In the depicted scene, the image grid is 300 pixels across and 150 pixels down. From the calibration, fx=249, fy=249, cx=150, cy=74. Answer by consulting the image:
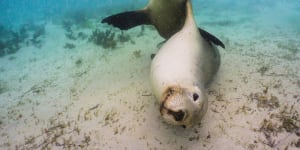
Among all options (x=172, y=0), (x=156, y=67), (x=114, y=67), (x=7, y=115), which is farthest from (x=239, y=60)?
(x=7, y=115)

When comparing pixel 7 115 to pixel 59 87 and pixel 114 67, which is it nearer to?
pixel 59 87

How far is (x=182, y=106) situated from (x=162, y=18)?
11.8ft

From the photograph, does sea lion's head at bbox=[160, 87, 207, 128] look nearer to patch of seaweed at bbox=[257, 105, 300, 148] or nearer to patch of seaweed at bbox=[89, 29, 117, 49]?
patch of seaweed at bbox=[257, 105, 300, 148]

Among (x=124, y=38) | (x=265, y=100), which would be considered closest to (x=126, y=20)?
(x=265, y=100)

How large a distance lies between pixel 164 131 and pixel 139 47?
5602 mm

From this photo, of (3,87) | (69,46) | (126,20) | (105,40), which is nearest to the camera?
(126,20)

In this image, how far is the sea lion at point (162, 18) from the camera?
5.40 meters

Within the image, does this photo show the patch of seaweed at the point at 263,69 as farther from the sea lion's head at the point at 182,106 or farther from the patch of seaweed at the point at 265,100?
the sea lion's head at the point at 182,106

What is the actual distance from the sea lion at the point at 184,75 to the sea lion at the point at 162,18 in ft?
2.50

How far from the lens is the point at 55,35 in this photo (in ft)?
46.4

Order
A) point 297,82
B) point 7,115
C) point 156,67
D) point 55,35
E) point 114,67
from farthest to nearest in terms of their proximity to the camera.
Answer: point 55,35
point 114,67
point 7,115
point 297,82
point 156,67

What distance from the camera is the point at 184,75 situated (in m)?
3.14

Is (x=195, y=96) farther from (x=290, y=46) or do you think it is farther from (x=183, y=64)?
(x=290, y=46)

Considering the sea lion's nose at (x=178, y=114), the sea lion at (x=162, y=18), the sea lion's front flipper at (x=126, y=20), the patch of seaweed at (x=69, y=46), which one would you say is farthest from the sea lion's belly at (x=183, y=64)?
the patch of seaweed at (x=69, y=46)
